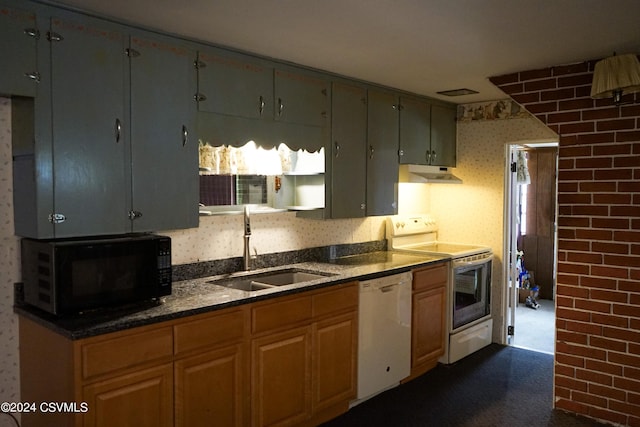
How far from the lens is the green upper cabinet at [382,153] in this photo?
400cm

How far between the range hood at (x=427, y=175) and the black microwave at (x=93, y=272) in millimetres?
2515

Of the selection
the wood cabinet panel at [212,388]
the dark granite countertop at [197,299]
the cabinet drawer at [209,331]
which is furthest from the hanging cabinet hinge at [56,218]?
the wood cabinet panel at [212,388]

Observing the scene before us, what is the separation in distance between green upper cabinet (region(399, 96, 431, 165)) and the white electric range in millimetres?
598

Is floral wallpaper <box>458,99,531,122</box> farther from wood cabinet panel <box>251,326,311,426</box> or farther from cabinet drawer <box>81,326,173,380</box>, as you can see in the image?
cabinet drawer <box>81,326,173,380</box>

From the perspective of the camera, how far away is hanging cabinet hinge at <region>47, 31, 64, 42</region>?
2230 mm

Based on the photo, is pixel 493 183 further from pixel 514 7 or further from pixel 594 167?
pixel 514 7

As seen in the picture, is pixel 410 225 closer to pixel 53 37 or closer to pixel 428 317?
pixel 428 317

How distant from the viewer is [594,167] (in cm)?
326

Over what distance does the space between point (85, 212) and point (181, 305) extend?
65 cm

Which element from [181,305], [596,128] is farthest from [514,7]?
[181,305]

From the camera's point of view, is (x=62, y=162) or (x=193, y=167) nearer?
(x=62, y=162)

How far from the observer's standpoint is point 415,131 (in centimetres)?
445

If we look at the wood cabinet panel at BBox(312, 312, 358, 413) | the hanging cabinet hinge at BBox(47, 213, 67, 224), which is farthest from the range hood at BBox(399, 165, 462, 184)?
the hanging cabinet hinge at BBox(47, 213, 67, 224)

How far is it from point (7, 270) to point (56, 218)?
0.44 meters
